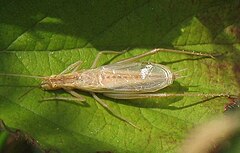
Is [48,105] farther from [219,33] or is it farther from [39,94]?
[219,33]

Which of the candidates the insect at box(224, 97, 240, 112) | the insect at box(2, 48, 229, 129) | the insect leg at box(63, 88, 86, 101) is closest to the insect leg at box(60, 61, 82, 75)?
the insect at box(2, 48, 229, 129)

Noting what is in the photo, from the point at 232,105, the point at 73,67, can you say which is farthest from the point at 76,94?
the point at 232,105

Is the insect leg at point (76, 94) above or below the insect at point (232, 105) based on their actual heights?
below

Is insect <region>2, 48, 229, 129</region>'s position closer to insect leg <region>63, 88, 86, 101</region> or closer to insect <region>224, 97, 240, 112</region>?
insect leg <region>63, 88, 86, 101</region>

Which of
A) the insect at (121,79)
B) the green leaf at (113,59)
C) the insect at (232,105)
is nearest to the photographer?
the green leaf at (113,59)

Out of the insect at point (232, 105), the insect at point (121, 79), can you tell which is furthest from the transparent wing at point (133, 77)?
the insect at point (232, 105)

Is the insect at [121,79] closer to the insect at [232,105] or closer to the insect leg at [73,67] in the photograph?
the insect leg at [73,67]

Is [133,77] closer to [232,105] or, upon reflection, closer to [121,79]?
[121,79]
